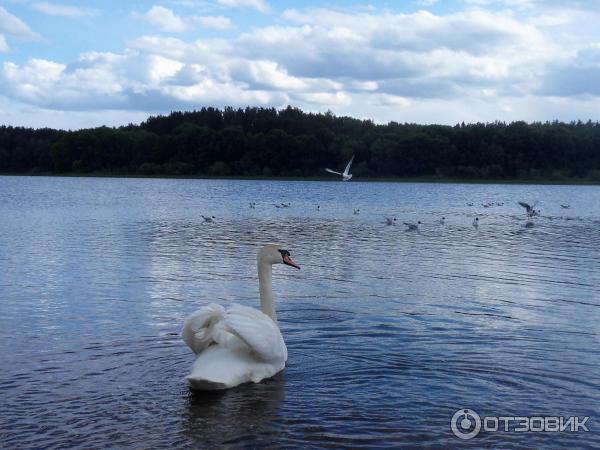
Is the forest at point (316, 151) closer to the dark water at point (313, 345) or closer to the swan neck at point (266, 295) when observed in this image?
the dark water at point (313, 345)

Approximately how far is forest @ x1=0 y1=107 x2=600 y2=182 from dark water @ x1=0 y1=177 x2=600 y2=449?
99.2m

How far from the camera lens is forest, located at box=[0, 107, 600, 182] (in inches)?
4737

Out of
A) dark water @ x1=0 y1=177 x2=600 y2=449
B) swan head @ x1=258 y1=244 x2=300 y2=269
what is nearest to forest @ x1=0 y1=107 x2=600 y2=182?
dark water @ x1=0 y1=177 x2=600 y2=449


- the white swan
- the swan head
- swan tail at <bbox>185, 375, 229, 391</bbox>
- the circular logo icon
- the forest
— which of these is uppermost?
the forest

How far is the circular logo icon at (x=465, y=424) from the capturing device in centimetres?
738

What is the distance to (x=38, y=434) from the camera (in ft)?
23.6

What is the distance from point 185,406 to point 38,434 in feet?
4.85

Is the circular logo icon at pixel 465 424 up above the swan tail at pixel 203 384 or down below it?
below

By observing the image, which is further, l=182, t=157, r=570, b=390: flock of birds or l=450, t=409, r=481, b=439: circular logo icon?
l=182, t=157, r=570, b=390: flock of birds

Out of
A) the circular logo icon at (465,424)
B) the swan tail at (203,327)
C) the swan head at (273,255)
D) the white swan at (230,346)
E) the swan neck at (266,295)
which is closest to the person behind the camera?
the circular logo icon at (465,424)

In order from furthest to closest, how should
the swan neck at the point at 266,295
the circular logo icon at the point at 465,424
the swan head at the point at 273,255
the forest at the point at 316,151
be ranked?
the forest at the point at 316,151 < the swan head at the point at 273,255 < the swan neck at the point at 266,295 < the circular logo icon at the point at 465,424

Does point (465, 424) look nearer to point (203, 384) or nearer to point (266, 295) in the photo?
point (203, 384)

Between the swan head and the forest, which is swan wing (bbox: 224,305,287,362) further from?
the forest

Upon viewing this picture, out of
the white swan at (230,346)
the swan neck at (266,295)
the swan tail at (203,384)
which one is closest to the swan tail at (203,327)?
the white swan at (230,346)
